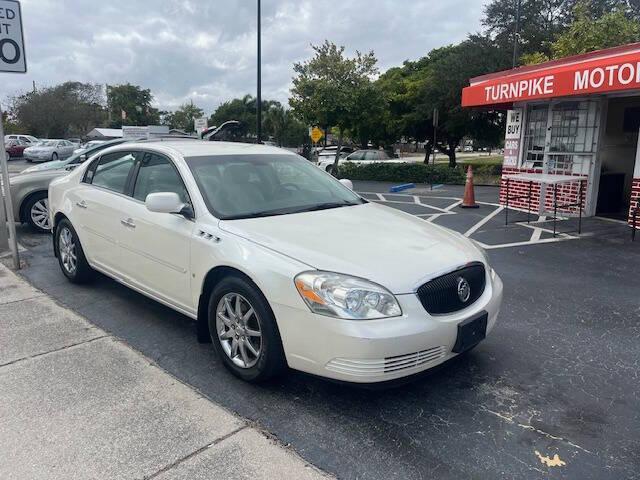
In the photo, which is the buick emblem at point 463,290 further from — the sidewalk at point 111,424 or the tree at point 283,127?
the tree at point 283,127

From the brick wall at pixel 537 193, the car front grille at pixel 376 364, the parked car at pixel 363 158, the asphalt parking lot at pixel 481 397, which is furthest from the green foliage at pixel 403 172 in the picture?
the car front grille at pixel 376 364

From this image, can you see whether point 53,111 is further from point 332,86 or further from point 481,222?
point 481,222

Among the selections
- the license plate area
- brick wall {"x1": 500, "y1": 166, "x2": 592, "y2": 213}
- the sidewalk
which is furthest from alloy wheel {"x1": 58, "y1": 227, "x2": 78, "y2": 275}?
brick wall {"x1": 500, "y1": 166, "x2": 592, "y2": 213}

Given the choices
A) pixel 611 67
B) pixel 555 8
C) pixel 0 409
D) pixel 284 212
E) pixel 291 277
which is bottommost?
pixel 0 409

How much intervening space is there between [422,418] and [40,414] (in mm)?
2311

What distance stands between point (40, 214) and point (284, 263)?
23.5ft

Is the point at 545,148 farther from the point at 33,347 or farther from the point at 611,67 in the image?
the point at 33,347

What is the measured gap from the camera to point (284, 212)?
3934 millimetres

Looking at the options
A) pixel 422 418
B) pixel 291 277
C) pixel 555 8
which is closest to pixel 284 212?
pixel 291 277

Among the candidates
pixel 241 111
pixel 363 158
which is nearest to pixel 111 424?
pixel 363 158

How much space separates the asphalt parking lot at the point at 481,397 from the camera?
2703 mm

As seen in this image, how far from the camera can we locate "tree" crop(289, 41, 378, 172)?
20219 mm

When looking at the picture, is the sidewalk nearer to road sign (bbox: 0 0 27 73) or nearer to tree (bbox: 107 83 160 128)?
road sign (bbox: 0 0 27 73)

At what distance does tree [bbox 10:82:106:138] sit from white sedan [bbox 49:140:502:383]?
168ft
